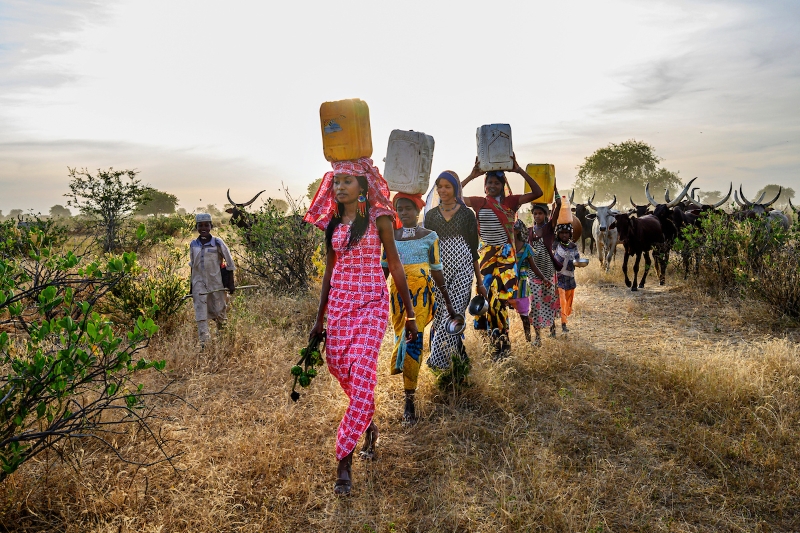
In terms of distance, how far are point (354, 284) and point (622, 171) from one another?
45.4m

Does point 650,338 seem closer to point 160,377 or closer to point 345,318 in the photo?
point 345,318

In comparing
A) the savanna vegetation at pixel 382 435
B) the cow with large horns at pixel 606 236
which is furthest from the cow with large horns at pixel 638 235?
the savanna vegetation at pixel 382 435

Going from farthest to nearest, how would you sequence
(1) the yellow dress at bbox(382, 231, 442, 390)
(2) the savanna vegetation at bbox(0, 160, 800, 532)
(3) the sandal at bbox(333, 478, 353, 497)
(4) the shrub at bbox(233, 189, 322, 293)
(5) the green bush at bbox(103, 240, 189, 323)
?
(4) the shrub at bbox(233, 189, 322, 293) → (5) the green bush at bbox(103, 240, 189, 323) → (1) the yellow dress at bbox(382, 231, 442, 390) → (3) the sandal at bbox(333, 478, 353, 497) → (2) the savanna vegetation at bbox(0, 160, 800, 532)

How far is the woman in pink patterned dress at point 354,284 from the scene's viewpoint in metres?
2.95

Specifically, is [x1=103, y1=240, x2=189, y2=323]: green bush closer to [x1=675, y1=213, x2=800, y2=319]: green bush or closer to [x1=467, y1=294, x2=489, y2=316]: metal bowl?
[x1=467, y1=294, x2=489, y2=316]: metal bowl

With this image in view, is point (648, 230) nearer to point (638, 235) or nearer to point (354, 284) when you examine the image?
point (638, 235)

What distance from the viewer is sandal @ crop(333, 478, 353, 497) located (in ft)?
9.62

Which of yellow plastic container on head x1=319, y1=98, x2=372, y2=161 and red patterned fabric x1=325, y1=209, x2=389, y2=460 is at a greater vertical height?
yellow plastic container on head x1=319, y1=98, x2=372, y2=161

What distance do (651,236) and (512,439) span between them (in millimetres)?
7594

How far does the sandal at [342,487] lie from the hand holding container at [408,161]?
6.98ft

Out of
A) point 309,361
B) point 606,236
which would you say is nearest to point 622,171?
point 606,236

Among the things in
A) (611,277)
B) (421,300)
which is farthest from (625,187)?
(421,300)

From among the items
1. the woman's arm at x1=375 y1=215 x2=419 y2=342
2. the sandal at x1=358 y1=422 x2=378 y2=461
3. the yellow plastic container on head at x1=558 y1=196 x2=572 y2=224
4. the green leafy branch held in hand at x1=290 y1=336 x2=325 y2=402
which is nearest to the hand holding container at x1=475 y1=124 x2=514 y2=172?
the yellow plastic container on head at x1=558 y1=196 x2=572 y2=224

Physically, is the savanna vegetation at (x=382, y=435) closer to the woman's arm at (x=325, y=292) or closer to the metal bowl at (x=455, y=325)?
the metal bowl at (x=455, y=325)
